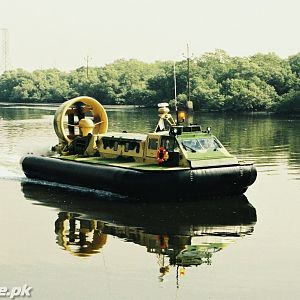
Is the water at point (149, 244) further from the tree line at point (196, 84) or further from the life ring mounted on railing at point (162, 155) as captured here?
the tree line at point (196, 84)

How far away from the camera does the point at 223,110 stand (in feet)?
268

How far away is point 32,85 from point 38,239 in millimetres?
131464

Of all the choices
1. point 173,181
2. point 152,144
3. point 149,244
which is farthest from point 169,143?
point 149,244

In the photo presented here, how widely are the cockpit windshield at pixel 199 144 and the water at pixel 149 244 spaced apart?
4.48 feet

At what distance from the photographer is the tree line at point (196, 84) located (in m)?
80.7

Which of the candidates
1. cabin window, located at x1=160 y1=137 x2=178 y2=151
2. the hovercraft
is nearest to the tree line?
the hovercraft

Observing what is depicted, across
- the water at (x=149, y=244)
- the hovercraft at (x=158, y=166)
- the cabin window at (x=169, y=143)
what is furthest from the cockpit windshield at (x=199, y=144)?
the water at (x=149, y=244)

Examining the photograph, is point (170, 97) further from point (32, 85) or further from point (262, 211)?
point (262, 211)

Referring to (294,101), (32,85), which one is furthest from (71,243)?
(32,85)

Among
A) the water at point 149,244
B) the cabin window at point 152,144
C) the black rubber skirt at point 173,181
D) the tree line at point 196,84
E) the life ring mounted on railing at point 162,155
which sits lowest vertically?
the water at point 149,244

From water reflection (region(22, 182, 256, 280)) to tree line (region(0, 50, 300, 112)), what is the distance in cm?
5397

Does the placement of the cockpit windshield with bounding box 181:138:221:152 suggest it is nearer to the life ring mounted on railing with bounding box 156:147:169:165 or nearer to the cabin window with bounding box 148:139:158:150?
the life ring mounted on railing with bounding box 156:147:169:165

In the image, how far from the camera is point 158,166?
19.6 m

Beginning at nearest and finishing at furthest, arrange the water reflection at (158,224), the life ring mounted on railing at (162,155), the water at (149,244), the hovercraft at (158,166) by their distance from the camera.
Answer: the water at (149,244), the water reflection at (158,224), the hovercraft at (158,166), the life ring mounted on railing at (162,155)
